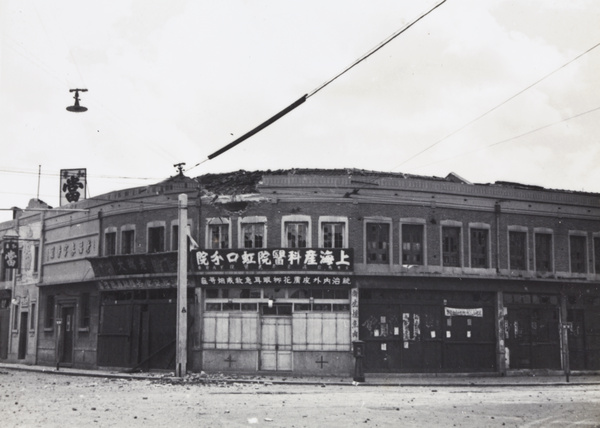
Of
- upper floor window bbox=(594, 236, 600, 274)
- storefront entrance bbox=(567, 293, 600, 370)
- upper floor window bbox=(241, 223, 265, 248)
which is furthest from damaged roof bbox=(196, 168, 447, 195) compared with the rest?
storefront entrance bbox=(567, 293, 600, 370)

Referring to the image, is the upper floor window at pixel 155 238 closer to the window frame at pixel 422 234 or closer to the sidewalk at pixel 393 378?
the sidewalk at pixel 393 378

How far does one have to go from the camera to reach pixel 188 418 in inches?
577

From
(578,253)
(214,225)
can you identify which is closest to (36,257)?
(214,225)

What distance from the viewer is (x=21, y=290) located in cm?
4056

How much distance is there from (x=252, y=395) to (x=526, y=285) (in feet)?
48.7

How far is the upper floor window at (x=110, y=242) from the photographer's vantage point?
1309 inches

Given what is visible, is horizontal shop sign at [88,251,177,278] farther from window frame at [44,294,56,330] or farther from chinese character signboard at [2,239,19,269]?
chinese character signboard at [2,239,19,269]

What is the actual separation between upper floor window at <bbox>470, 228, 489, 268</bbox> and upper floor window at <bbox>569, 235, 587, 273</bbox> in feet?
13.7

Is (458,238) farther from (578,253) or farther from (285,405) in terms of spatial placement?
(285,405)

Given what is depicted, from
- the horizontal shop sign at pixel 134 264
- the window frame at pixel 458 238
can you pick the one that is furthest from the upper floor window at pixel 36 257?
the window frame at pixel 458 238

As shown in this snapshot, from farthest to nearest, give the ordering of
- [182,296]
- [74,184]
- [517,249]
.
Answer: [74,184]
[517,249]
[182,296]

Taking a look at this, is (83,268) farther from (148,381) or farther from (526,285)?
(526,285)

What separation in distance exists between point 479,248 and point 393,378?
21.9ft

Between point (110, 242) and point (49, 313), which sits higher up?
point (110, 242)
